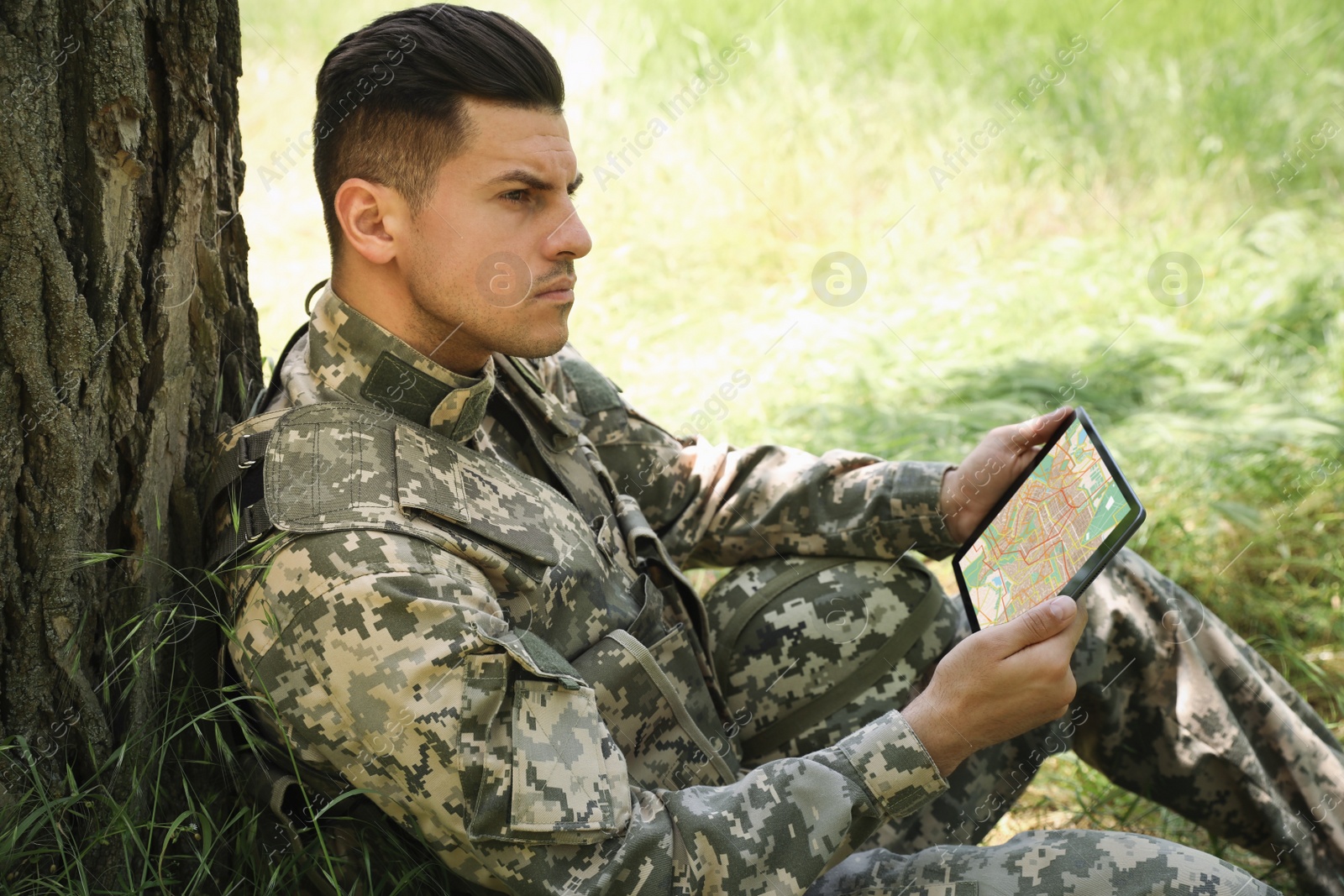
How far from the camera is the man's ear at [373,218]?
197 cm

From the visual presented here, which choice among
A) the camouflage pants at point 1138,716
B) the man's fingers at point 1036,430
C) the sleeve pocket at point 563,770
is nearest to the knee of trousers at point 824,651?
the camouflage pants at point 1138,716

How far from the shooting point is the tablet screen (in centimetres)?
190

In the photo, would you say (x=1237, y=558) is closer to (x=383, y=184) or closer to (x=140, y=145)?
(x=383, y=184)

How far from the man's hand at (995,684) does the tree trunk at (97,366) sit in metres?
1.16

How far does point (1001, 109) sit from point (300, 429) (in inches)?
208

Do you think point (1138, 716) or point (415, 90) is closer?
point (415, 90)

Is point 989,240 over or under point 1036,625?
over

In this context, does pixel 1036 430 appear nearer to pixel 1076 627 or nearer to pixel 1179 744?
pixel 1076 627

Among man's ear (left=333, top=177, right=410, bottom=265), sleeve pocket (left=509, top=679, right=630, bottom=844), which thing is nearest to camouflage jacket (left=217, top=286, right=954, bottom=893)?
sleeve pocket (left=509, top=679, right=630, bottom=844)

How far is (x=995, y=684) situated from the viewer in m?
1.74

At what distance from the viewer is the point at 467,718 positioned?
5.19 ft

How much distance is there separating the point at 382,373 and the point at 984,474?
3.95 ft

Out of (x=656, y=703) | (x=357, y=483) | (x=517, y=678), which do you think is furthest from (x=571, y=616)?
(x=357, y=483)

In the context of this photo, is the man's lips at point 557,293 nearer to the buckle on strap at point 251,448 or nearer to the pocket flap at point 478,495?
the pocket flap at point 478,495
